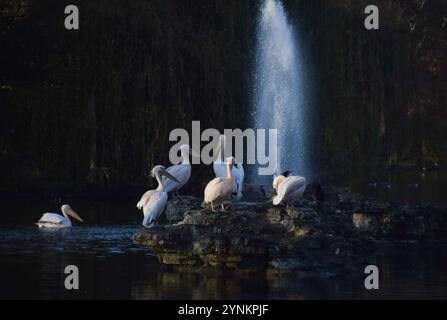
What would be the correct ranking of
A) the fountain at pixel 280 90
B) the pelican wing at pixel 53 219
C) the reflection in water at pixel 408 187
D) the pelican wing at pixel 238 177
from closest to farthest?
1. the pelican wing at pixel 238 177
2. the pelican wing at pixel 53 219
3. the fountain at pixel 280 90
4. the reflection in water at pixel 408 187

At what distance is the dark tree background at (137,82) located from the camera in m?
28.0

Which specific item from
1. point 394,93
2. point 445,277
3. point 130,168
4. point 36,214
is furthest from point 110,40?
point 445,277

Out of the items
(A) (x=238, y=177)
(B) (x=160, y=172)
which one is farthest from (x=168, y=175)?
(A) (x=238, y=177)

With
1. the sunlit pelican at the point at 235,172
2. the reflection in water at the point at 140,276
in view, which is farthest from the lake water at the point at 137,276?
the sunlit pelican at the point at 235,172

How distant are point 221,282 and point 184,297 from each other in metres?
1.32

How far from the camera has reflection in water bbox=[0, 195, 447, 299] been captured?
633 inches

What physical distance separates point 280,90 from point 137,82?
3236 millimetres

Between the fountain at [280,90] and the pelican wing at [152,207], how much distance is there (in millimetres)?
7753

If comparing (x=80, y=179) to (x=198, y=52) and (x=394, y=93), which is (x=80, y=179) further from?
(x=394, y=93)

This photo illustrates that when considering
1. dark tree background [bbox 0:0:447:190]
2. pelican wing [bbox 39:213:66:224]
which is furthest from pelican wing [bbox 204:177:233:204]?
dark tree background [bbox 0:0:447:190]

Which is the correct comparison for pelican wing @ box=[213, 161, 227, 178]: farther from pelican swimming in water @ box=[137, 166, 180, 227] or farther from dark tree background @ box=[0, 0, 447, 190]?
dark tree background @ box=[0, 0, 447, 190]

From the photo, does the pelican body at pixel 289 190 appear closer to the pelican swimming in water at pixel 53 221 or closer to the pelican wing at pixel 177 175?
the pelican wing at pixel 177 175

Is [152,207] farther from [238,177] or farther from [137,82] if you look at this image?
[137,82]

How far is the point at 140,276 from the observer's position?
17406mm
